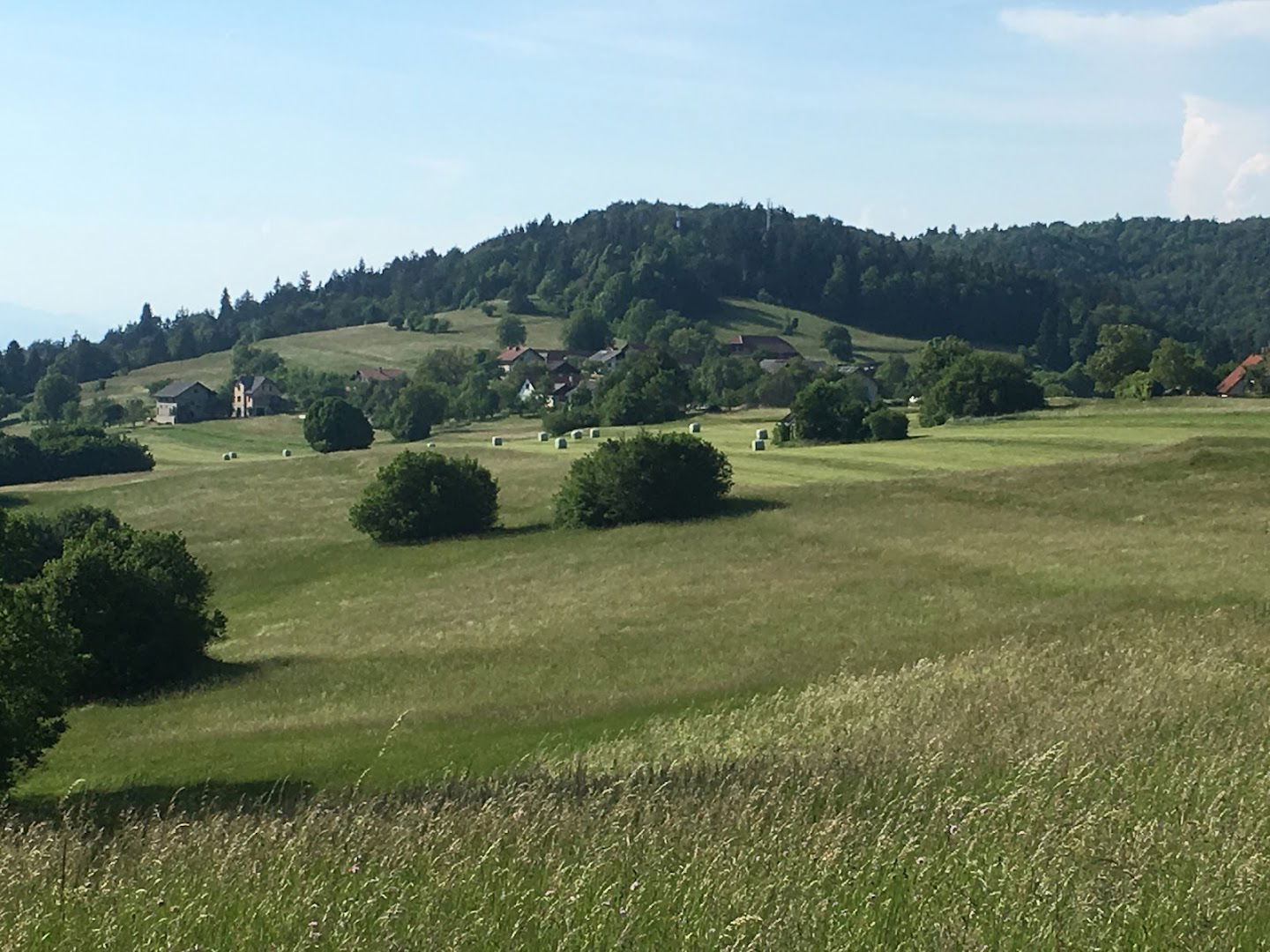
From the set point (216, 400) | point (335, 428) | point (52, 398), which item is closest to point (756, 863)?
point (335, 428)

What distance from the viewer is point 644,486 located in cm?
6462

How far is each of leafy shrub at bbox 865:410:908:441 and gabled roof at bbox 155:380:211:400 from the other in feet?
369

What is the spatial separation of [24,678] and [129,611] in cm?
2354

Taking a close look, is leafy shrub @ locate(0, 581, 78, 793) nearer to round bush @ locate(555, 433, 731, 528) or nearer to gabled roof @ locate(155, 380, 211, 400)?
round bush @ locate(555, 433, 731, 528)

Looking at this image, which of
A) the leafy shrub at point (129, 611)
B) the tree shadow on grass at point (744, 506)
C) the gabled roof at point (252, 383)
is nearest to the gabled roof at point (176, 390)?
the gabled roof at point (252, 383)

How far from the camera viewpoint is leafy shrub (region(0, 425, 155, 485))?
104 metres

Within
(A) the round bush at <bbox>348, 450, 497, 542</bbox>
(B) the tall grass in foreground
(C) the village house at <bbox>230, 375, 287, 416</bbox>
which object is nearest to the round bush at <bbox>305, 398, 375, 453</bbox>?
(A) the round bush at <bbox>348, 450, 497, 542</bbox>

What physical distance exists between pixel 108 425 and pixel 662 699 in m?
142

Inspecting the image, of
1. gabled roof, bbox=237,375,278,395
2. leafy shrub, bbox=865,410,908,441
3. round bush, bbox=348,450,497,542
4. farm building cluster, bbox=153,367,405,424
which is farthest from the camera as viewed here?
gabled roof, bbox=237,375,278,395

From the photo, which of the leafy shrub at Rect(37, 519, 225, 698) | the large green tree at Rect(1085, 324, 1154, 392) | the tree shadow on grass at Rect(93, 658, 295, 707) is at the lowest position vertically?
the tree shadow on grass at Rect(93, 658, 295, 707)

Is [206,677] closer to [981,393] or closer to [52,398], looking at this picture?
[981,393]

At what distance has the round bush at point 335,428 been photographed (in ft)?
405

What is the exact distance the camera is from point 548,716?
89.7 ft

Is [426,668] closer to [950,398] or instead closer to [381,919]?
[381,919]
